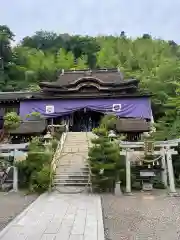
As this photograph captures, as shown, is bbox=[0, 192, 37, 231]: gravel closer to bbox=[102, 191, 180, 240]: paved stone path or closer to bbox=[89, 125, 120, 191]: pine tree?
bbox=[102, 191, 180, 240]: paved stone path

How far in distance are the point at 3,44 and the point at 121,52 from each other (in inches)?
634

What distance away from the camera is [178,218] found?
7.24 metres

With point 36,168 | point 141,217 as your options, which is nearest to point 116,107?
point 36,168

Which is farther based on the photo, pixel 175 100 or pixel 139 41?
pixel 139 41

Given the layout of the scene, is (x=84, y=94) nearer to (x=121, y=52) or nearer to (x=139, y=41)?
(x=121, y=52)

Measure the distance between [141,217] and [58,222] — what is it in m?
2.17

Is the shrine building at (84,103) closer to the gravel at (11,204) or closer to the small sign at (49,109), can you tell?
the small sign at (49,109)

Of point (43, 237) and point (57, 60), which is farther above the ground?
point (57, 60)

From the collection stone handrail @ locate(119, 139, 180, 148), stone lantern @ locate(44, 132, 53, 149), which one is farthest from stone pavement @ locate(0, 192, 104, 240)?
stone lantern @ locate(44, 132, 53, 149)

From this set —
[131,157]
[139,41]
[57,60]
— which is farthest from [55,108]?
[139,41]

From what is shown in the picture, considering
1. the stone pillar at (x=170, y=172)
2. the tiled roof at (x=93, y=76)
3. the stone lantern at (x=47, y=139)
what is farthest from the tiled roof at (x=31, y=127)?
the stone pillar at (x=170, y=172)

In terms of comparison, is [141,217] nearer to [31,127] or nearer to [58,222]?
[58,222]

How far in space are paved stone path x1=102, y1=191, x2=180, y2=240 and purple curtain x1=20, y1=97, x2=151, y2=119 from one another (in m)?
10.6

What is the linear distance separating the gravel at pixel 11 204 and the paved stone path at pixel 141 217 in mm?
2401
